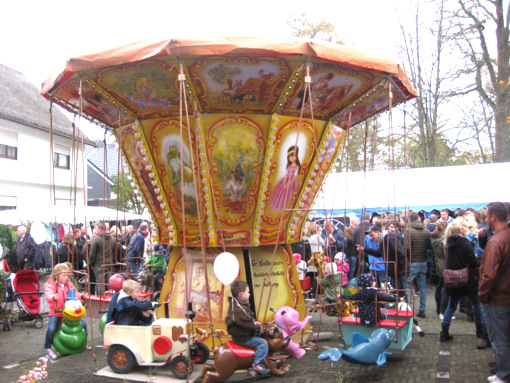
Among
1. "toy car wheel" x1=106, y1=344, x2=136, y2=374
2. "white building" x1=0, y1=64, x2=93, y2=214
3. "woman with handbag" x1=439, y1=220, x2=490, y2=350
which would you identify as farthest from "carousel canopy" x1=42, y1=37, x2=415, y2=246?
"white building" x1=0, y1=64, x2=93, y2=214

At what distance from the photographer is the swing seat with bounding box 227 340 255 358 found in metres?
5.19

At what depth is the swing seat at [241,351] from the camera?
5.19 m

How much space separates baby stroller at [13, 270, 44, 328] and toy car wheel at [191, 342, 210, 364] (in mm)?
4367

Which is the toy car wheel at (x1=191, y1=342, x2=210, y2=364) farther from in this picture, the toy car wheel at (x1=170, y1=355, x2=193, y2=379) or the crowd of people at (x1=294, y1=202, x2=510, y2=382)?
the crowd of people at (x1=294, y1=202, x2=510, y2=382)

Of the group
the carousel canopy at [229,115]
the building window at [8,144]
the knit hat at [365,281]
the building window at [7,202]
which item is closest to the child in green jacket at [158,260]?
the carousel canopy at [229,115]

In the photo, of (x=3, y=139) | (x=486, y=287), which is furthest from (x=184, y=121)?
(x=3, y=139)

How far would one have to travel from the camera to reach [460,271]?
261 inches

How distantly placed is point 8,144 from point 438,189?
17.5 metres

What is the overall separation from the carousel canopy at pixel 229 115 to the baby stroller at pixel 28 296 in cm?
327

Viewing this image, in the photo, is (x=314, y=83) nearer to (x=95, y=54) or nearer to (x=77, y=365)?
(x=95, y=54)

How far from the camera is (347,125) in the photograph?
8.28m

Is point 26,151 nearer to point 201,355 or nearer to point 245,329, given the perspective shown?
point 201,355

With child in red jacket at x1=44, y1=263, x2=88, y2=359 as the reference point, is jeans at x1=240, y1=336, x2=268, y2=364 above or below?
below

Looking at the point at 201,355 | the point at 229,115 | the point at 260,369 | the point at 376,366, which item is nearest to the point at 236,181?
the point at 229,115
